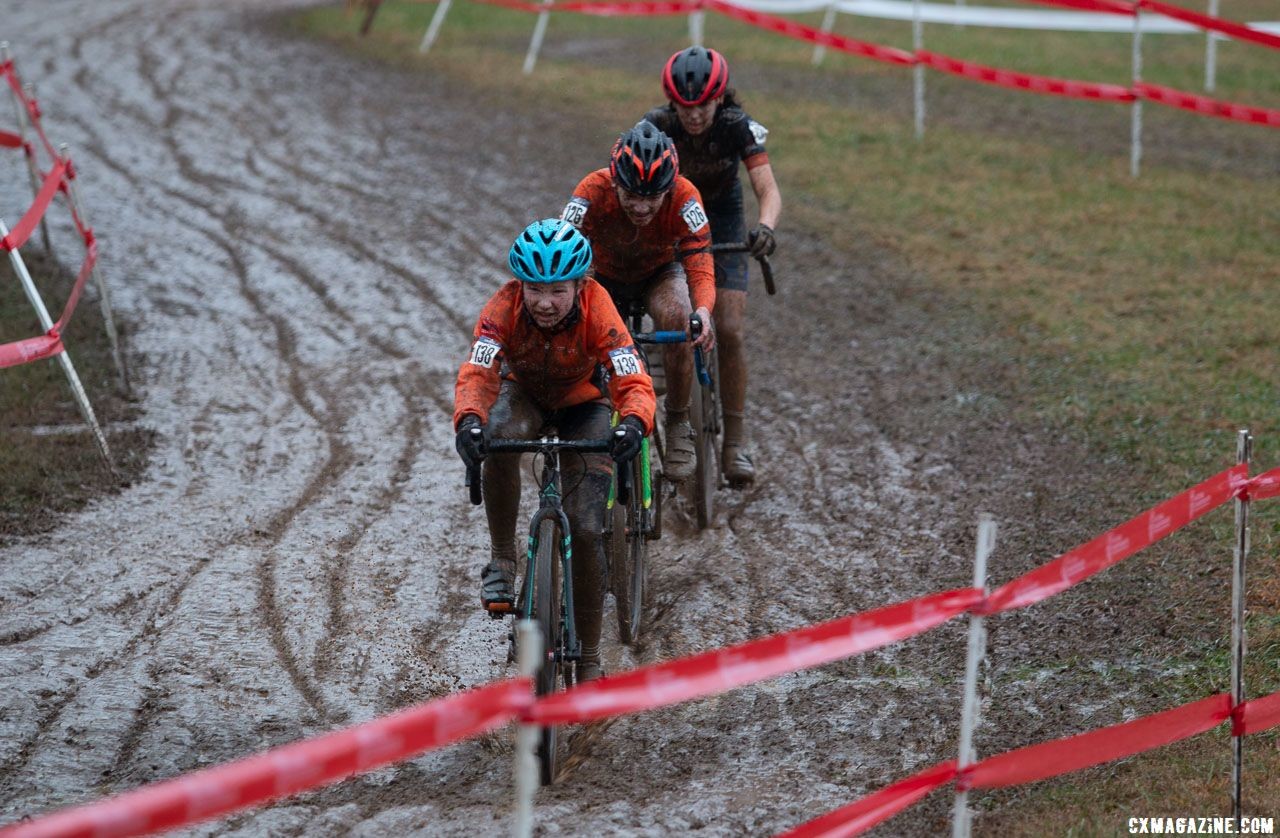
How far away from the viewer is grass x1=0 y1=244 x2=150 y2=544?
7.86 metres

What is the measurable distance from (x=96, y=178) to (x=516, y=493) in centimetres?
1081

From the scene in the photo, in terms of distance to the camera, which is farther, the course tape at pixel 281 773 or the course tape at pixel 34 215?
the course tape at pixel 34 215

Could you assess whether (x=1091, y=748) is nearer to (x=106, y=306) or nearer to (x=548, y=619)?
(x=548, y=619)

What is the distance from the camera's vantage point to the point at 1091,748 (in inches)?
173

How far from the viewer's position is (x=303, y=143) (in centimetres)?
1596

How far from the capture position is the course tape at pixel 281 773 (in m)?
2.79

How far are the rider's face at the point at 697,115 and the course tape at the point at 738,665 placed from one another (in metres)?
4.51

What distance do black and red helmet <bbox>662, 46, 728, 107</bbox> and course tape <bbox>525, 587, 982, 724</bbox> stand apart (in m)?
4.49

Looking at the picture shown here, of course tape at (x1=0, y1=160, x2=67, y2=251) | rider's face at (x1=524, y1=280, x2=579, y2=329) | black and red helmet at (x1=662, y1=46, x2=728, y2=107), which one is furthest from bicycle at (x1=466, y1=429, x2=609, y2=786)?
course tape at (x1=0, y1=160, x2=67, y2=251)

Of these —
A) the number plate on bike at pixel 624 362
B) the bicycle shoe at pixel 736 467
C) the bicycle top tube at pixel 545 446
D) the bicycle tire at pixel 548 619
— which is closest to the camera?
the bicycle tire at pixel 548 619

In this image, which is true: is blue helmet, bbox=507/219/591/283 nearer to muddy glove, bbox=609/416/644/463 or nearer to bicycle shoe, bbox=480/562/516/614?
muddy glove, bbox=609/416/644/463

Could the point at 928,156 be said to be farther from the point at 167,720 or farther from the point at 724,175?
the point at 167,720

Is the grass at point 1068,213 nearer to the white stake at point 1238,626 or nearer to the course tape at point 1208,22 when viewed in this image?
the white stake at point 1238,626

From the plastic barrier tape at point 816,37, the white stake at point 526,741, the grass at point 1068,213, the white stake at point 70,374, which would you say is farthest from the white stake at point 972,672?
the plastic barrier tape at point 816,37
